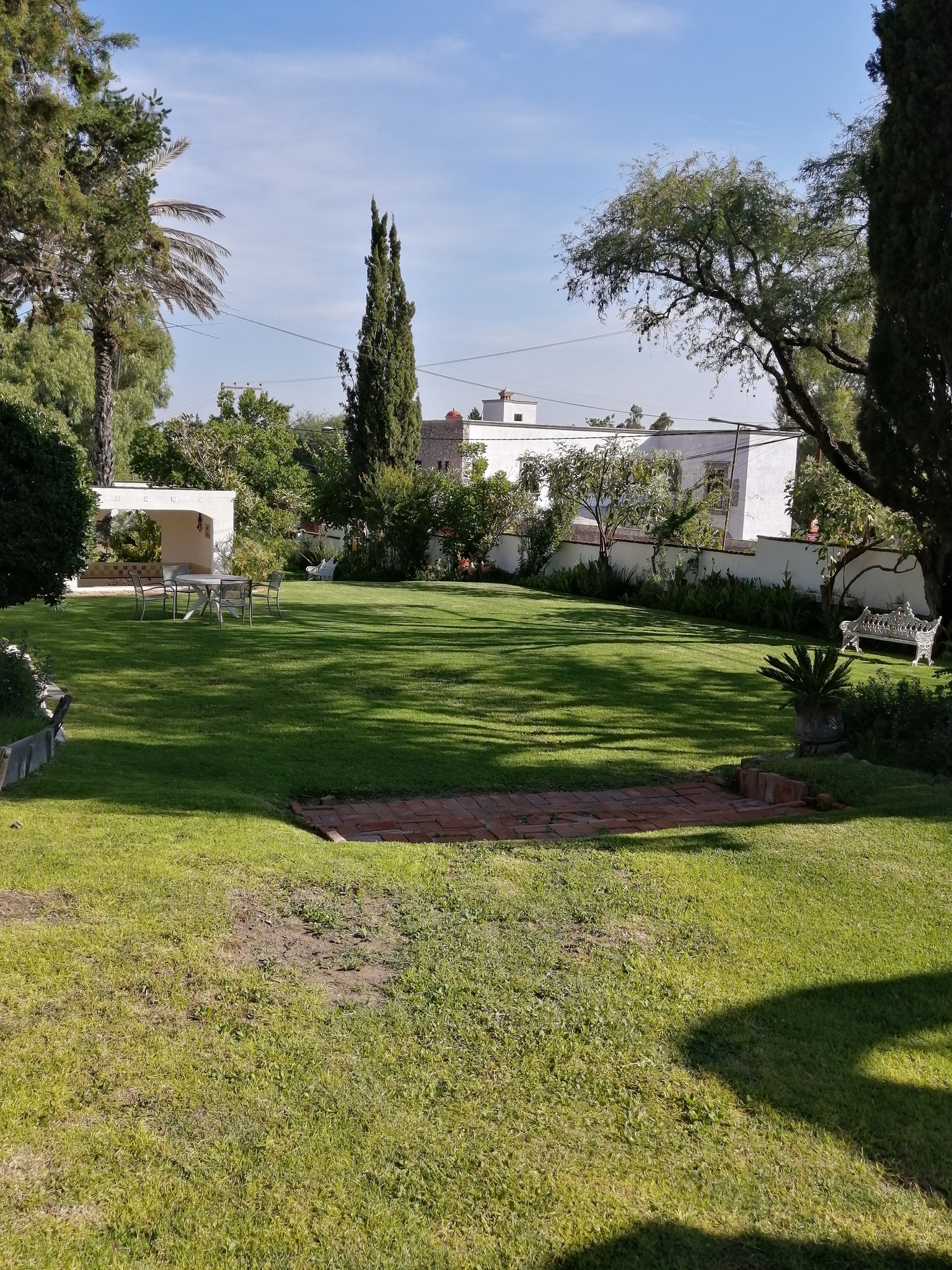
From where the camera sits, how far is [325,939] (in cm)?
453

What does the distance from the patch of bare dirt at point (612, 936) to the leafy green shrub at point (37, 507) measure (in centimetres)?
564

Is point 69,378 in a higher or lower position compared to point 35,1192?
higher

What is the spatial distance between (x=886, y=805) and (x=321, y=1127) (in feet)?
16.1

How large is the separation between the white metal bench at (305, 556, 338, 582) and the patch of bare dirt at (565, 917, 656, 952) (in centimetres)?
2615

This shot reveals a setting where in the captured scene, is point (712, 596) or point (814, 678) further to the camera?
point (712, 596)

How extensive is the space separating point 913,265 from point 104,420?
73.5 feet

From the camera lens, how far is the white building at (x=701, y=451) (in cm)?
4097

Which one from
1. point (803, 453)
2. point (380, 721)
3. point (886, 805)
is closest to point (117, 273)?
point (380, 721)

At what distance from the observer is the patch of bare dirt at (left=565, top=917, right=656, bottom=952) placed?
15.1ft

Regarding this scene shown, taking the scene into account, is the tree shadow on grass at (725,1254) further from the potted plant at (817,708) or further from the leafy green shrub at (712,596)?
the leafy green shrub at (712,596)

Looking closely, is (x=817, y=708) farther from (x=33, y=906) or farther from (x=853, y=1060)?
(x=33, y=906)

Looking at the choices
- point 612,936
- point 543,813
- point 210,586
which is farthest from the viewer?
point 210,586

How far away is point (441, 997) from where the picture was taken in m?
4.04

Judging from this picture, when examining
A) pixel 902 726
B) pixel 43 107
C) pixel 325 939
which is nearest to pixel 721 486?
pixel 902 726
